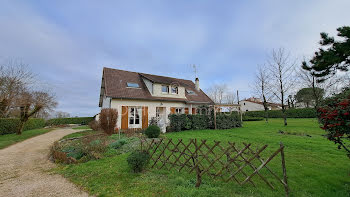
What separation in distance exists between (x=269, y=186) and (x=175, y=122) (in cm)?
1095

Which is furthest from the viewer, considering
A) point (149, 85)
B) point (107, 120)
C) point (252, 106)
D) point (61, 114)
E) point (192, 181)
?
point (252, 106)

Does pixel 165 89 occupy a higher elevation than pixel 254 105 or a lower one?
higher

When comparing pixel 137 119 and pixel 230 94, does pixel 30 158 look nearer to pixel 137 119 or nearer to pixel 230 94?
pixel 137 119

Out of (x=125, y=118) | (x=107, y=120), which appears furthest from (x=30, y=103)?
(x=125, y=118)

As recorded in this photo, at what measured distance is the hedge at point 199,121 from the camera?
562 inches

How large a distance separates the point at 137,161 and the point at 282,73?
20990 millimetres

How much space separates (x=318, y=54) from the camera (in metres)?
11.4

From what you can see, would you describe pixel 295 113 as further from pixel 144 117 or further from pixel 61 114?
pixel 61 114

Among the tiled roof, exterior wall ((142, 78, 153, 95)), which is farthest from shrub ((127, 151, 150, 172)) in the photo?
exterior wall ((142, 78, 153, 95))

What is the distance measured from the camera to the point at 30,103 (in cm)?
1394

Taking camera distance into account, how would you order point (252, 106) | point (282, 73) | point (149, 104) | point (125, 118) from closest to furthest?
1. point (125, 118)
2. point (149, 104)
3. point (282, 73)
4. point (252, 106)

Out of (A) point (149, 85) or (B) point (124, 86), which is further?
(A) point (149, 85)

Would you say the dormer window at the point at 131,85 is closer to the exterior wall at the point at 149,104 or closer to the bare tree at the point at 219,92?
the exterior wall at the point at 149,104

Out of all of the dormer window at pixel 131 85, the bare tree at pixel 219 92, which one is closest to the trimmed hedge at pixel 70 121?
the dormer window at pixel 131 85
